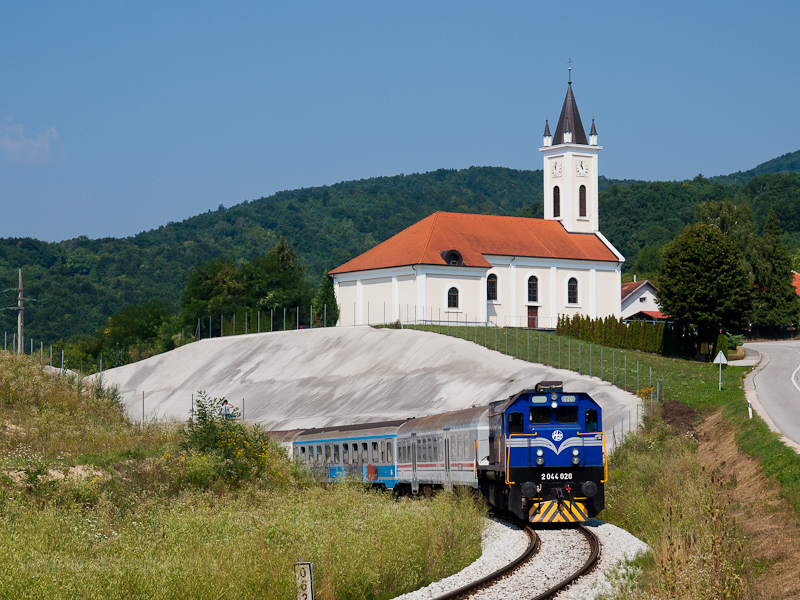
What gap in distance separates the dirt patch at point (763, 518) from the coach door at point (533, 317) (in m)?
49.2

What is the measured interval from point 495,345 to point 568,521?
39.5m

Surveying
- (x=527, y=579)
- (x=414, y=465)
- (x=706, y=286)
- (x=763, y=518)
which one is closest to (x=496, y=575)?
(x=527, y=579)

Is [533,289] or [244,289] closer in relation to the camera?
[533,289]

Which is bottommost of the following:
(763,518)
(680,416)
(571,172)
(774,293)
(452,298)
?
(763,518)

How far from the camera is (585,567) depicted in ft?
52.7

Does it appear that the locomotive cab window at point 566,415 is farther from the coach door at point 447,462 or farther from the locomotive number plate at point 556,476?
the coach door at point 447,462

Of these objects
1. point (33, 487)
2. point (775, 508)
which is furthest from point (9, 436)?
point (775, 508)

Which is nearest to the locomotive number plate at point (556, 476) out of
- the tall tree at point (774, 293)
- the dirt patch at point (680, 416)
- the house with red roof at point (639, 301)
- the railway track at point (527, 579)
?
the railway track at point (527, 579)

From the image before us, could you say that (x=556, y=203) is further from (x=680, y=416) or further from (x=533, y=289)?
(x=680, y=416)

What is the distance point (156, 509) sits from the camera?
18547mm

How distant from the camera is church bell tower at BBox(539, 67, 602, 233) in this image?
89812mm

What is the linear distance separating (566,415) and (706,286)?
4902 cm

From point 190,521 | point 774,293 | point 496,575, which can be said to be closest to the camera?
point 496,575

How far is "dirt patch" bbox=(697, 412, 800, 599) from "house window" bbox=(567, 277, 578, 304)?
52298mm
